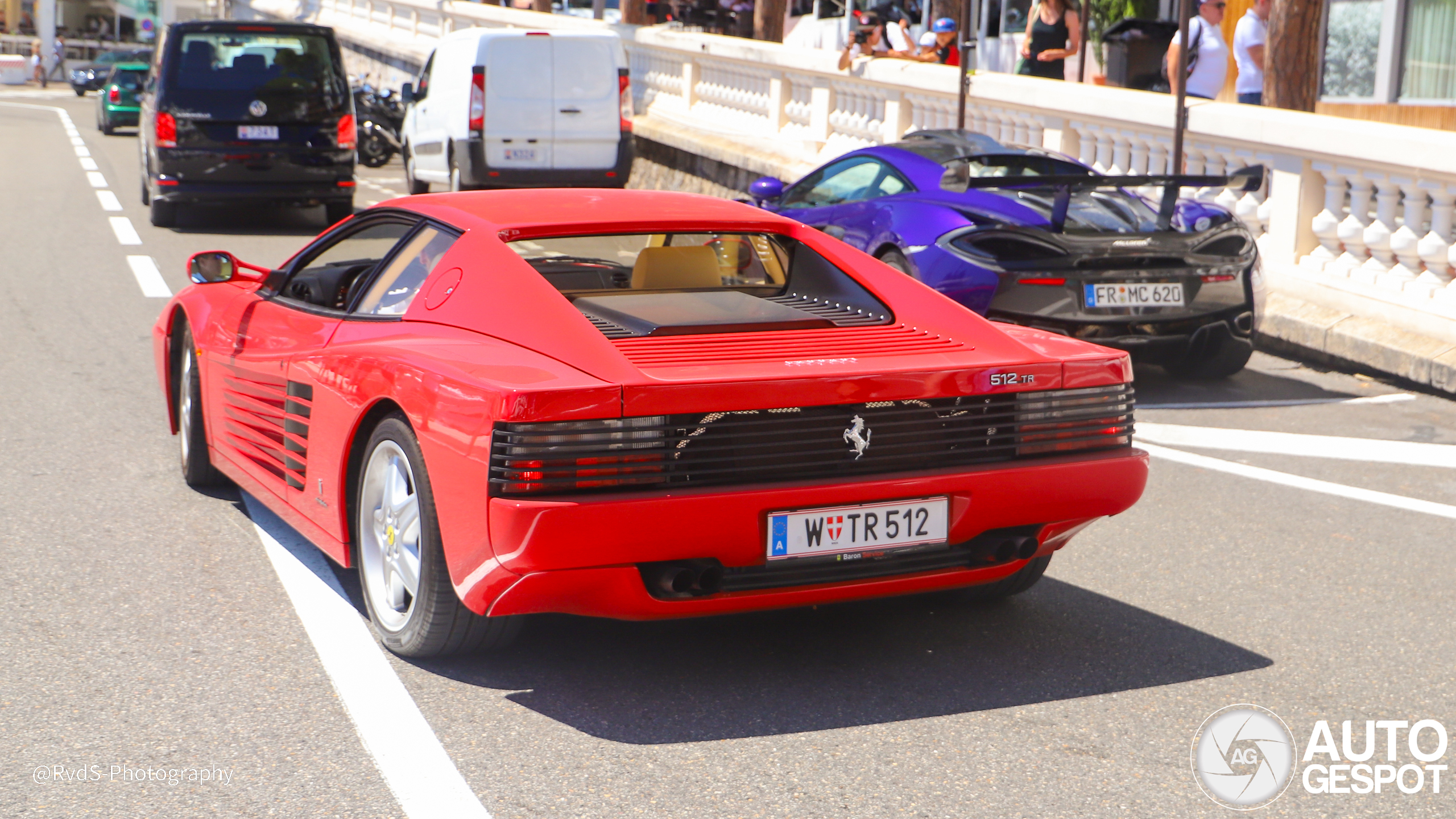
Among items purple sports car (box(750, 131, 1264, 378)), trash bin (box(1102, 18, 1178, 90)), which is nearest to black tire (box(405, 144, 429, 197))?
trash bin (box(1102, 18, 1178, 90))

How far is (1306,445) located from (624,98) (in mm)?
11375

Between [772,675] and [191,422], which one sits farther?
[191,422]

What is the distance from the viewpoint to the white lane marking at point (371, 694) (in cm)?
341

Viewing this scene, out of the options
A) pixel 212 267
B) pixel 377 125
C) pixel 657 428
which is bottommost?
pixel 657 428

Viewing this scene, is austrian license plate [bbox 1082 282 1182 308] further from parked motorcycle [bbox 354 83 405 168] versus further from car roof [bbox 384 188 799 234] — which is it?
parked motorcycle [bbox 354 83 405 168]

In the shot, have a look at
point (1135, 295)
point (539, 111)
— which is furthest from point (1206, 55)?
point (539, 111)

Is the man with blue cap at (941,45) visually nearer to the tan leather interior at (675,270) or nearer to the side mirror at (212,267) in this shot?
the side mirror at (212,267)

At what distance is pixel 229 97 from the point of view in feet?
50.5

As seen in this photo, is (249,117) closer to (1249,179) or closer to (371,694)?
(1249,179)

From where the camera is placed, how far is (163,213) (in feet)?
52.9

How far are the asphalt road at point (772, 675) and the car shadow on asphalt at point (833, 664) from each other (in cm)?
1

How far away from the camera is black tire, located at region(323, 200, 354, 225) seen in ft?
52.9

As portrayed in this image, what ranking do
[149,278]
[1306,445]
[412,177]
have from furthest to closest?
[412,177] < [149,278] < [1306,445]

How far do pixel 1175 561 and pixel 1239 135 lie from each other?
5900 mm
